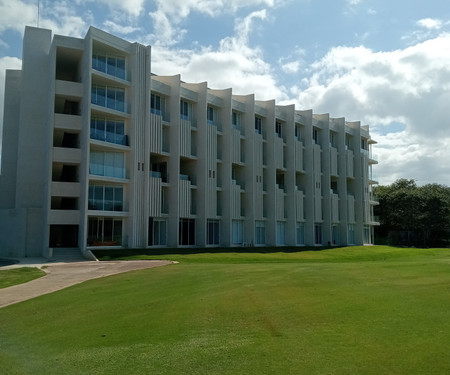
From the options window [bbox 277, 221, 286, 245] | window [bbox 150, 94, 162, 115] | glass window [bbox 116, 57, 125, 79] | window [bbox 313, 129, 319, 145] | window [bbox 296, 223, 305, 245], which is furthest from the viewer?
window [bbox 313, 129, 319, 145]

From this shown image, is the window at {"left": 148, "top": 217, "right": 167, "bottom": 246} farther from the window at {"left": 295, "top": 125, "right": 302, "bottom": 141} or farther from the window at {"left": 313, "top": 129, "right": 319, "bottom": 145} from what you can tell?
the window at {"left": 313, "top": 129, "right": 319, "bottom": 145}

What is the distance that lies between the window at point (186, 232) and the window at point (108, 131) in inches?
401

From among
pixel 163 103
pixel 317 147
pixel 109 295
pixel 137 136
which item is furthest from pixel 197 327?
pixel 317 147

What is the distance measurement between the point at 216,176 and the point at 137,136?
10.9m

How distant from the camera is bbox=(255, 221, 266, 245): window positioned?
53.4 meters

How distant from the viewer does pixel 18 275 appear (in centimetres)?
2452

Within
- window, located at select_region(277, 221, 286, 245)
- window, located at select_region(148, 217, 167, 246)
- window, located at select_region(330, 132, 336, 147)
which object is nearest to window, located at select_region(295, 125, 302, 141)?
window, located at select_region(330, 132, 336, 147)

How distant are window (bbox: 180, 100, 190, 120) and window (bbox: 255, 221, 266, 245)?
15.1 metres

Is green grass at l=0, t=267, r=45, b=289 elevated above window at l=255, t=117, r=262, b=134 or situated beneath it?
situated beneath

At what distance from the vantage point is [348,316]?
9.42 meters

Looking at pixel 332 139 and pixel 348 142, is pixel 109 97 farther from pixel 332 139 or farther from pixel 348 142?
pixel 348 142

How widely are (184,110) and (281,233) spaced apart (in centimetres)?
1989

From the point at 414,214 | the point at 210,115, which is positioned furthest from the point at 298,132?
the point at 414,214

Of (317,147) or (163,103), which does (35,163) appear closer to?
(163,103)
